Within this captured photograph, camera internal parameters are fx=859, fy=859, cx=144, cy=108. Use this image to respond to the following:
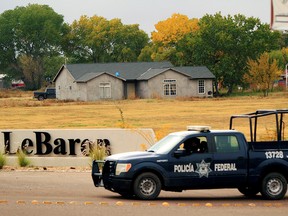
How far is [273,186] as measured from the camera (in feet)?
61.0

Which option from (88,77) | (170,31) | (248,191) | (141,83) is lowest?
(248,191)

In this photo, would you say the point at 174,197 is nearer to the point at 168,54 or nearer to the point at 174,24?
the point at 168,54

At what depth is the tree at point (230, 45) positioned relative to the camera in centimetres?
→ 10338

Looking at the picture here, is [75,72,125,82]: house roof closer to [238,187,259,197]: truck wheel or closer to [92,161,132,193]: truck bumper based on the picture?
[238,187,259,197]: truck wheel

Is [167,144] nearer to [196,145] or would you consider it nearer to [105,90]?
[196,145]

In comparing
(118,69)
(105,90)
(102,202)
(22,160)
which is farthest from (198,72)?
(102,202)

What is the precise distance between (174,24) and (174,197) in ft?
383

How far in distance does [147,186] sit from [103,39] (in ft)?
458

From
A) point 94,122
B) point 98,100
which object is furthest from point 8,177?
point 98,100

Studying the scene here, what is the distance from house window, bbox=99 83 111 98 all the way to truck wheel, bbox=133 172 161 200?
255 ft

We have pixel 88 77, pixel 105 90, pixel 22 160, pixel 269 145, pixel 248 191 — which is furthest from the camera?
pixel 88 77

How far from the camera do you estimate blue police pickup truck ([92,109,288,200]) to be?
18047mm

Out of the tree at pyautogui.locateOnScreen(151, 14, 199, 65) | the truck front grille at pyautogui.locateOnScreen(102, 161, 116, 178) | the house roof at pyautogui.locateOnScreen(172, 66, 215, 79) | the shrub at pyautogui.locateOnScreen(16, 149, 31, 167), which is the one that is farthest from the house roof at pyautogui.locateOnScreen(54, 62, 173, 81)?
the truck front grille at pyautogui.locateOnScreen(102, 161, 116, 178)

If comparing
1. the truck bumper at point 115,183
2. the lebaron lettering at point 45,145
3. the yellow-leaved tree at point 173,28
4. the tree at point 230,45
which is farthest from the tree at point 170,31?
the truck bumper at point 115,183
